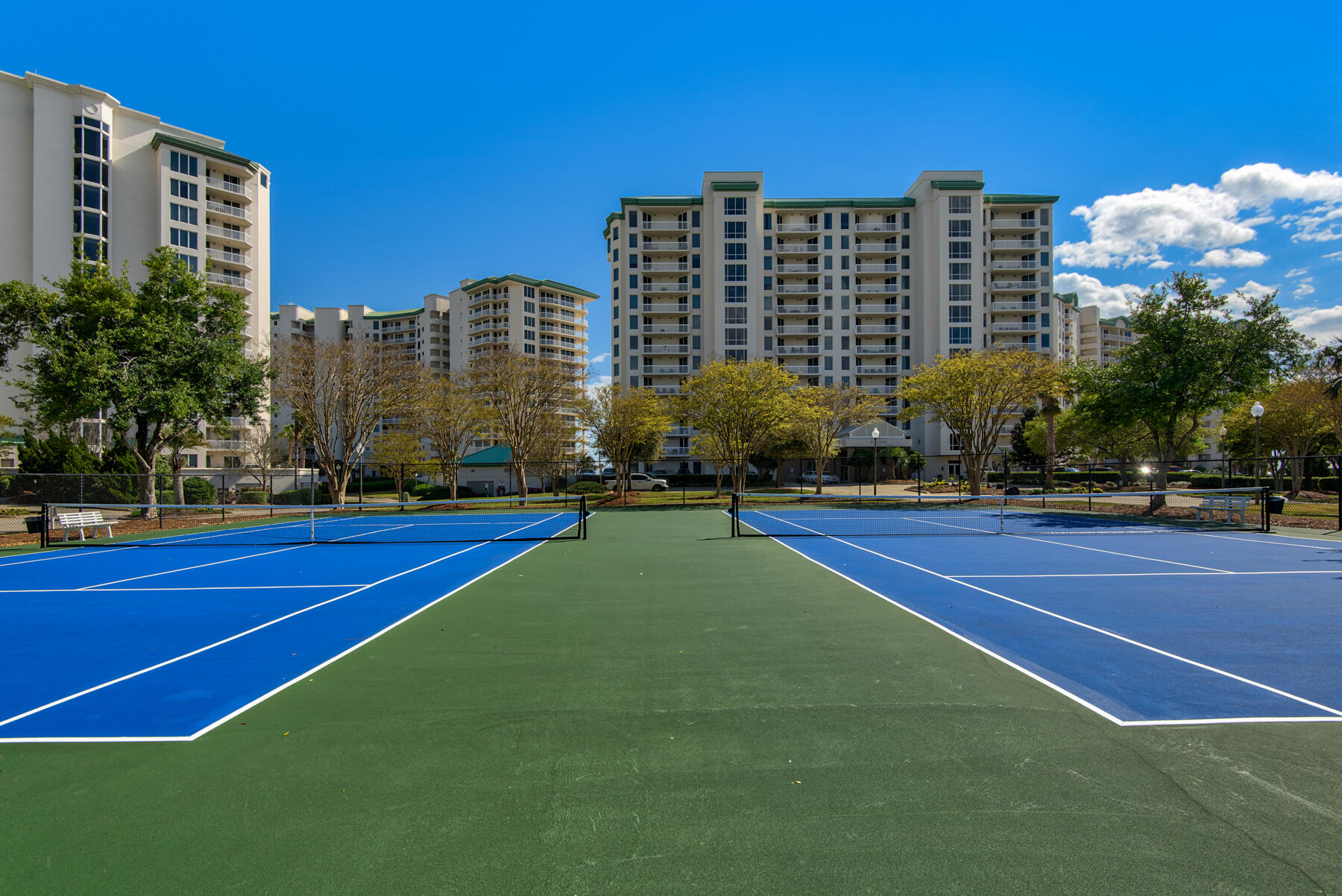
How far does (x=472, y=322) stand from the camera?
368 feet

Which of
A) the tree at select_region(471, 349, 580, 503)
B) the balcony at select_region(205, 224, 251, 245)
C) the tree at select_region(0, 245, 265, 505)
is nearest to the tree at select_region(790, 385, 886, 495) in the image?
the tree at select_region(471, 349, 580, 503)

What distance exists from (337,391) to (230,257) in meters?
36.6

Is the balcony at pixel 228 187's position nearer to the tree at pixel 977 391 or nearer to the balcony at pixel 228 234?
the balcony at pixel 228 234

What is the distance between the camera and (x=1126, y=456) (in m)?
59.8

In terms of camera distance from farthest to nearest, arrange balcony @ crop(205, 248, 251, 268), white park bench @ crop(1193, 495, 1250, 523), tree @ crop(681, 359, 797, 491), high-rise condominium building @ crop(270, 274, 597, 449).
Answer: high-rise condominium building @ crop(270, 274, 597, 449), balcony @ crop(205, 248, 251, 268), tree @ crop(681, 359, 797, 491), white park bench @ crop(1193, 495, 1250, 523)

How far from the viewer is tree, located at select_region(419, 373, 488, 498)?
43625mm

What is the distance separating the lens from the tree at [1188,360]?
80.5ft

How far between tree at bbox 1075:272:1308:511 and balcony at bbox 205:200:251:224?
235 feet

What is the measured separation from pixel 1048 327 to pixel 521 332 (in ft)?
257

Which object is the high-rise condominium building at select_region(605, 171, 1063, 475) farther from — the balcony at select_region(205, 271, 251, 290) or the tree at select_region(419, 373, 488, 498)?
the balcony at select_region(205, 271, 251, 290)

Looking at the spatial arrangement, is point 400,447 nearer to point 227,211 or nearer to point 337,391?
point 337,391

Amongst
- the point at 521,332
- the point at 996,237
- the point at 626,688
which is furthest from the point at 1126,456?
the point at 521,332

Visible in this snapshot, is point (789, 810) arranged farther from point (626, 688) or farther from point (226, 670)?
point (226, 670)

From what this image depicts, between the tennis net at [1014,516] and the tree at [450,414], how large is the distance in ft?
70.2
